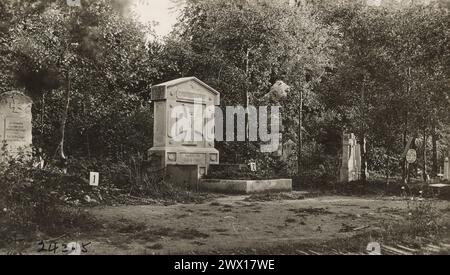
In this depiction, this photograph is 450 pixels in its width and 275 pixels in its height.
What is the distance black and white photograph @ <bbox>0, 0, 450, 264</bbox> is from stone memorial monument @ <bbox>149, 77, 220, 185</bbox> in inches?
1.7

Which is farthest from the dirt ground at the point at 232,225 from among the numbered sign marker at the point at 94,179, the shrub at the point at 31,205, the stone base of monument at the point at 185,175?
the stone base of monument at the point at 185,175

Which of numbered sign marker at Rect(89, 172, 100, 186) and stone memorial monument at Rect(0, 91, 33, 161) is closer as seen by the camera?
numbered sign marker at Rect(89, 172, 100, 186)

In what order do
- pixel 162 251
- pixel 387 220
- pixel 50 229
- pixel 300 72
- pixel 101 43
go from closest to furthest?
1. pixel 162 251
2. pixel 50 229
3. pixel 387 220
4. pixel 101 43
5. pixel 300 72

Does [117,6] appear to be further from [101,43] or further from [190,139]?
[190,139]

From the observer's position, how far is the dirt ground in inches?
229

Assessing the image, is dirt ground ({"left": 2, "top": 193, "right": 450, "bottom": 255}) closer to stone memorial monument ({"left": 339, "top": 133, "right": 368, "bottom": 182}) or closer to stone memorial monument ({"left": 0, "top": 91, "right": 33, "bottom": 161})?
stone memorial monument ({"left": 0, "top": 91, "right": 33, "bottom": 161})

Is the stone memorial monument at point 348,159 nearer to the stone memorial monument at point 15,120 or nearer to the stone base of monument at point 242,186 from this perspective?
the stone base of monument at point 242,186

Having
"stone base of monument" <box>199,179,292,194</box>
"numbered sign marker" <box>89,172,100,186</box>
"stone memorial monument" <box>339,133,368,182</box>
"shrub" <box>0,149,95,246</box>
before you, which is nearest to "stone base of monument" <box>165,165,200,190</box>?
"stone base of monument" <box>199,179,292,194</box>

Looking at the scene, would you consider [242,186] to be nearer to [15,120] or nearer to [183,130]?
[183,130]

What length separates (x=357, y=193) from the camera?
13062 mm

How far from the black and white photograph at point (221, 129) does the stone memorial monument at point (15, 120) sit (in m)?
0.03

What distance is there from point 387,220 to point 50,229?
528 cm

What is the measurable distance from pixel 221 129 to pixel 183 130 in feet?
12.0
